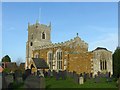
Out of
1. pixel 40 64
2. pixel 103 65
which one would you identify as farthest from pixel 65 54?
pixel 103 65

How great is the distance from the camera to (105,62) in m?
34.2

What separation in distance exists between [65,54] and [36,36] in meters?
11.3

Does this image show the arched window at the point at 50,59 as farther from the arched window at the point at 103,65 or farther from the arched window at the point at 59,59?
the arched window at the point at 103,65

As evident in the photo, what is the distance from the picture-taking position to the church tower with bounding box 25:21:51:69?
45972mm

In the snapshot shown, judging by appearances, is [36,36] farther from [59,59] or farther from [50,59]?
[59,59]

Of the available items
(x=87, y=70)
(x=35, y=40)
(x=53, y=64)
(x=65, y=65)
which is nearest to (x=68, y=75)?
(x=87, y=70)

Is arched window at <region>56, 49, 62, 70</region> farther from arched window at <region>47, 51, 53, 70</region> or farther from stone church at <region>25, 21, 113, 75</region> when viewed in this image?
arched window at <region>47, 51, 53, 70</region>

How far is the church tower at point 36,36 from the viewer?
151ft

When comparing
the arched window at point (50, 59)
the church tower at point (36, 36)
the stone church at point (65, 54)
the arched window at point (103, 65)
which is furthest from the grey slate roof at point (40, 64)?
the arched window at point (103, 65)

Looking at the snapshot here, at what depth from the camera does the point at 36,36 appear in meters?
46.3

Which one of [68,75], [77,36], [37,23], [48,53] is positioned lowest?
[68,75]

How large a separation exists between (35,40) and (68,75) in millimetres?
22254

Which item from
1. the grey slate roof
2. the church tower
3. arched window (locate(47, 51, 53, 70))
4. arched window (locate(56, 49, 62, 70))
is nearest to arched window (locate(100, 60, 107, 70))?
arched window (locate(56, 49, 62, 70))

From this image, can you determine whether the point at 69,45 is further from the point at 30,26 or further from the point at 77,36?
the point at 30,26
